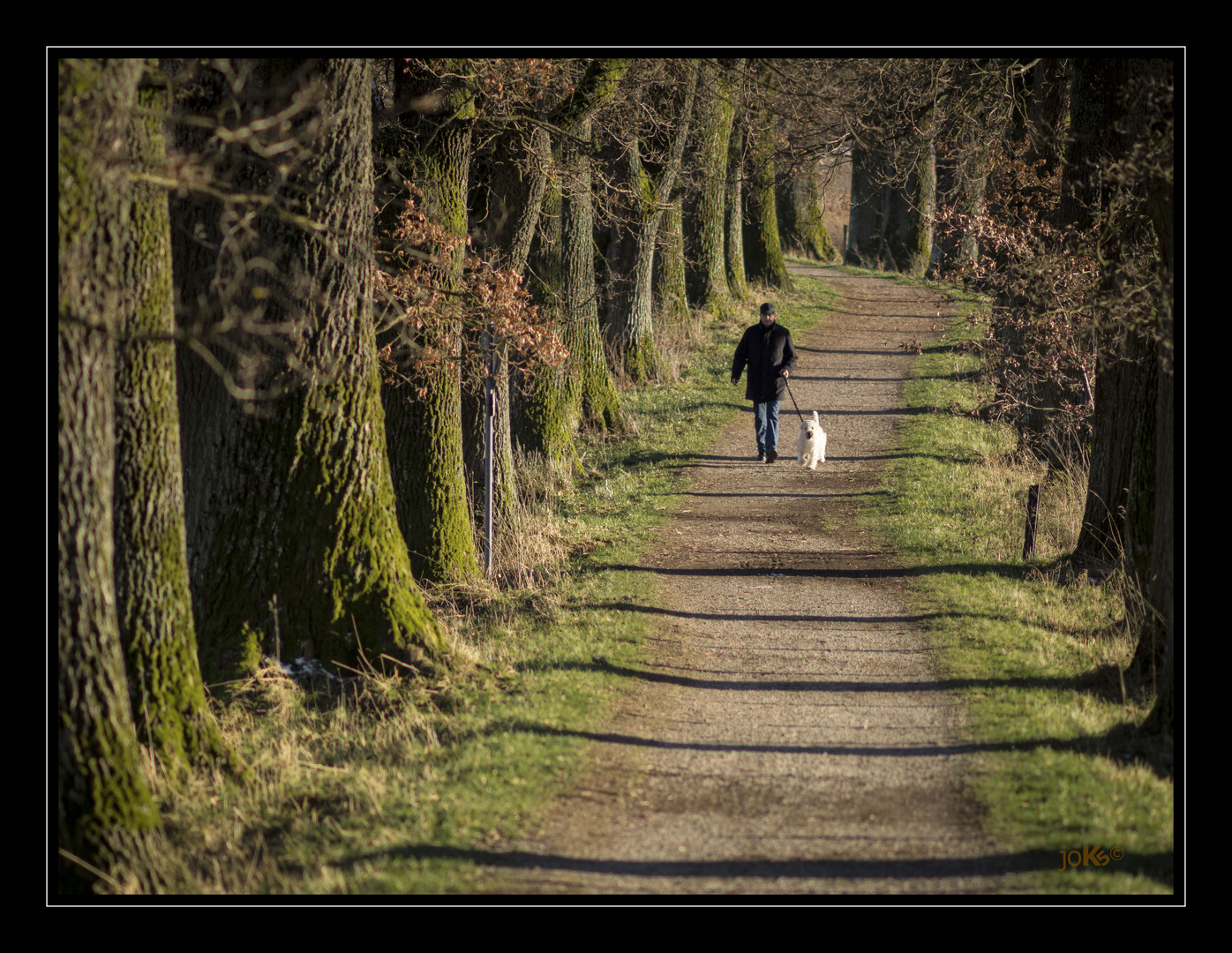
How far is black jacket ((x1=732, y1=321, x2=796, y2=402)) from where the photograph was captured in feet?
44.3

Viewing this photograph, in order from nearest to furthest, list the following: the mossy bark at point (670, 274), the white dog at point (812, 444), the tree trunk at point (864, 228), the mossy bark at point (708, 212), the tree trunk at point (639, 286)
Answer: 1. the white dog at point (812, 444)
2. the tree trunk at point (639, 286)
3. the mossy bark at point (670, 274)
4. the mossy bark at point (708, 212)
5. the tree trunk at point (864, 228)

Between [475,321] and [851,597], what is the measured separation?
4.25m

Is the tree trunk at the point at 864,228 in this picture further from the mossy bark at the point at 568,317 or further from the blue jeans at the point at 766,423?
the blue jeans at the point at 766,423

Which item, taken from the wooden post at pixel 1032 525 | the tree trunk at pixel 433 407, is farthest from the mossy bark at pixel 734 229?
the tree trunk at pixel 433 407

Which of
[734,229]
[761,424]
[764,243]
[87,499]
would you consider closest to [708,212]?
[734,229]

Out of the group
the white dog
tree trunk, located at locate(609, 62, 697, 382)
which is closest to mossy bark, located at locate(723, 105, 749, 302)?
tree trunk, located at locate(609, 62, 697, 382)

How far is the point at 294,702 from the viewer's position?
25.5 feet

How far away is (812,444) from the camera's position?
1381 cm

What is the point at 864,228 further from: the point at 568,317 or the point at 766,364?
the point at 766,364

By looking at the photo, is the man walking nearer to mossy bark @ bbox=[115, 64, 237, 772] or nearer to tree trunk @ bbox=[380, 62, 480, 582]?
tree trunk @ bbox=[380, 62, 480, 582]

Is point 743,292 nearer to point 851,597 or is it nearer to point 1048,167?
point 1048,167

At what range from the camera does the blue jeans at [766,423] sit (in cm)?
1381

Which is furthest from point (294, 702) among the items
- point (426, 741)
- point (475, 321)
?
point (475, 321)

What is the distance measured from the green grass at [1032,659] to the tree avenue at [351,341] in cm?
44
